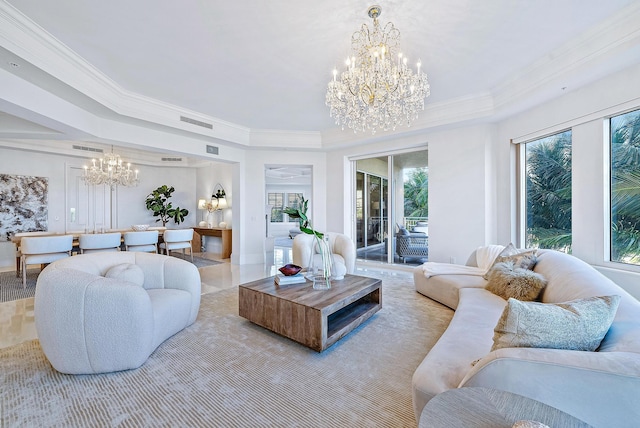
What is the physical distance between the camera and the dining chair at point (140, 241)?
17.2 feet

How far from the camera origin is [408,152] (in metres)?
5.42

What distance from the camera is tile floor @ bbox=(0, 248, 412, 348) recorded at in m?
2.65

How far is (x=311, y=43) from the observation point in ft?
9.14

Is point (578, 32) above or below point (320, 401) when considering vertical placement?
above

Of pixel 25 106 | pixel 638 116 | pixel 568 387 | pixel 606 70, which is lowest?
pixel 568 387

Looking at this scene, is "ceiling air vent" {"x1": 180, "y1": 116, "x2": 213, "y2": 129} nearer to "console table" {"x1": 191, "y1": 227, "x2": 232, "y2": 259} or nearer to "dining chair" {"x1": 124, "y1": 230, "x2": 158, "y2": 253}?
"dining chair" {"x1": 124, "y1": 230, "x2": 158, "y2": 253}

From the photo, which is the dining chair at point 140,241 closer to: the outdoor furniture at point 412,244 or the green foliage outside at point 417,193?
the outdoor furniture at point 412,244

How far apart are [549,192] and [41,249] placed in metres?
7.78

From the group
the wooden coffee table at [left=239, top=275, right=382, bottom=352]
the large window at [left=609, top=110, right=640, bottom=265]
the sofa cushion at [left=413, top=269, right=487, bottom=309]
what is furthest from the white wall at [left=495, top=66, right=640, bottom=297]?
the wooden coffee table at [left=239, top=275, right=382, bottom=352]

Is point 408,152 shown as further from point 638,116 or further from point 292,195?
point 292,195

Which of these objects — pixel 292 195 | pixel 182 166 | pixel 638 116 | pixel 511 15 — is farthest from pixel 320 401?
pixel 292 195

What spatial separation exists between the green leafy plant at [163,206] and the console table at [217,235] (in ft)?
2.75

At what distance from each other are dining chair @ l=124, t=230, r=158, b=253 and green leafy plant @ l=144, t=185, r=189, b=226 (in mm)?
2403

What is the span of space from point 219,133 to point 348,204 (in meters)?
3.17
